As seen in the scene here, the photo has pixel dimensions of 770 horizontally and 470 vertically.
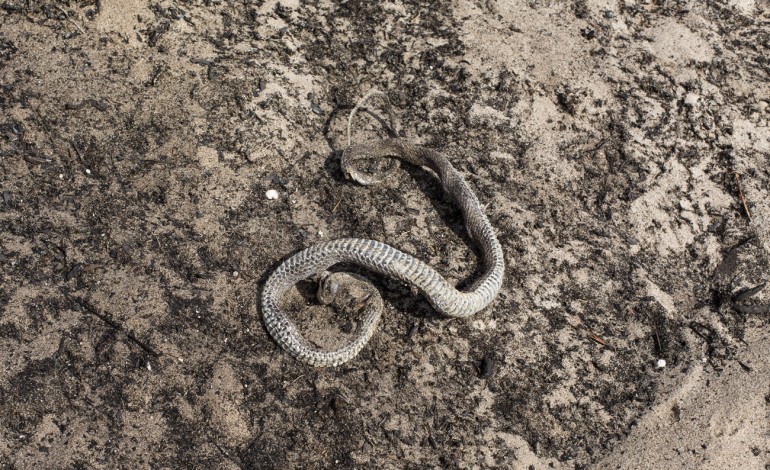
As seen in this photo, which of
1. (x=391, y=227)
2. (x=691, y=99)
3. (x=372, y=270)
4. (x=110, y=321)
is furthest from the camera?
(x=691, y=99)

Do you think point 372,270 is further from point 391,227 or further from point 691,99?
point 691,99

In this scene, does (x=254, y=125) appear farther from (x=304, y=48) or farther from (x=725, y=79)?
→ (x=725, y=79)

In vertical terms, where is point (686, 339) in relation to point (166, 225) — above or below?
above

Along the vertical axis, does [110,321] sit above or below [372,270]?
below

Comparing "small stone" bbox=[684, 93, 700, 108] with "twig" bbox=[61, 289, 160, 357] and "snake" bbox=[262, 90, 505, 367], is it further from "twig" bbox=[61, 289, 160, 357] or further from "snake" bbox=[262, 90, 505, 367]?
"twig" bbox=[61, 289, 160, 357]

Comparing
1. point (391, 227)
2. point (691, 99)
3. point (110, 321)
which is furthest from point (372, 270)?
point (691, 99)

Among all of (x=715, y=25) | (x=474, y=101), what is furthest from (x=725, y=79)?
(x=474, y=101)

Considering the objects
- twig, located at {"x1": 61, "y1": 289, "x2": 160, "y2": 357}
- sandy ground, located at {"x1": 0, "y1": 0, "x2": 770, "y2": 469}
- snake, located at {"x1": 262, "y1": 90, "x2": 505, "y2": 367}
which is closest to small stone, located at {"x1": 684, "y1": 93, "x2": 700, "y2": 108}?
sandy ground, located at {"x1": 0, "y1": 0, "x2": 770, "y2": 469}
